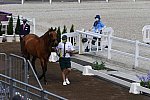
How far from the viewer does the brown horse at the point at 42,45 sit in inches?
574

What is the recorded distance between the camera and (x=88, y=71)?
53.3 feet

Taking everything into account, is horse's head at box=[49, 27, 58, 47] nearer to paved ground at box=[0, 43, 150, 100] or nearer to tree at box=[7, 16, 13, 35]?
paved ground at box=[0, 43, 150, 100]


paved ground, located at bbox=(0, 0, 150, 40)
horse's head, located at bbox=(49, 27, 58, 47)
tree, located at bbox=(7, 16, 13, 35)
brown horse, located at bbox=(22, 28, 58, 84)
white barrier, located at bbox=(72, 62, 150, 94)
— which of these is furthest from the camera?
paved ground, located at bbox=(0, 0, 150, 40)

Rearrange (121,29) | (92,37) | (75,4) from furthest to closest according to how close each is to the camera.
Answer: (75,4) → (121,29) → (92,37)

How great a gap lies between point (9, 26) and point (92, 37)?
5.22 metres

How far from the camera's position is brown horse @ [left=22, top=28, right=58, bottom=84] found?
574 inches

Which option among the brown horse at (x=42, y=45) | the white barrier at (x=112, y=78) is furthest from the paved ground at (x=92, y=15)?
the brown horse at (x=42, y=45)

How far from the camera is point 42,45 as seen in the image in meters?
14.9

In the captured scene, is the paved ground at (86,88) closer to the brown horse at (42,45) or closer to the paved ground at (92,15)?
the brown horse at (42,45)

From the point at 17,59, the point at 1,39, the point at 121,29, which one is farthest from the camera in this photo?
the point at 121,29

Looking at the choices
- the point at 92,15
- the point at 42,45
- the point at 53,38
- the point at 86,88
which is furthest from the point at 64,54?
the point at 92,15

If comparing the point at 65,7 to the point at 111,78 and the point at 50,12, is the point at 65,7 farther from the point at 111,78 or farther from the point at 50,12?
the point at 111,78

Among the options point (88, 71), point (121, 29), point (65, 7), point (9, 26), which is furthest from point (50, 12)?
point (88, 71)

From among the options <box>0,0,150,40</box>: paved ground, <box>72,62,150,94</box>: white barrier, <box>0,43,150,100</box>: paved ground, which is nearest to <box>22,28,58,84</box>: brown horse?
<box>0,43,150,100</box>: paved ground
